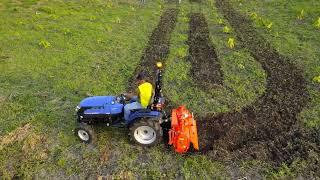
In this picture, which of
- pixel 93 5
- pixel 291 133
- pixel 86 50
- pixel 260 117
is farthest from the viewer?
pixel 93 5

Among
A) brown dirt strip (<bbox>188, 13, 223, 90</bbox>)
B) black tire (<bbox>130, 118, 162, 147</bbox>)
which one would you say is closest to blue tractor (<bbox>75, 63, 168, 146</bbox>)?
black tire (<bbox>130, 118, 162, 147</bbox>)

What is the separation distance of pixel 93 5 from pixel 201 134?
17.0 metres

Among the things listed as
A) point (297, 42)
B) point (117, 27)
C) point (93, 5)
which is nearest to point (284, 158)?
point (297, 42)

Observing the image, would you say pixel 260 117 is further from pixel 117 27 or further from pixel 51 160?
pixel 117 27

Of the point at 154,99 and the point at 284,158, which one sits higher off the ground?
the point at 154,99

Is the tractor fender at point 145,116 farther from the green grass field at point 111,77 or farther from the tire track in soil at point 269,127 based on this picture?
the tire track in soil at point 269,127

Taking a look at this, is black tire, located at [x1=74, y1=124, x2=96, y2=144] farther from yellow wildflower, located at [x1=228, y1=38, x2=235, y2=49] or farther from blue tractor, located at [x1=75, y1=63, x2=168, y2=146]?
yellow wildflower, located at [x1=228, y1=38, x2=235, y2=49]

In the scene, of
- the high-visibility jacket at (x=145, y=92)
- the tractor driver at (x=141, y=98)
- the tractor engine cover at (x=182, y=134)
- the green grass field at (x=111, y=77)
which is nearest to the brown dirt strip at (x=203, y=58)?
the green grass field at (x=111, y=77)

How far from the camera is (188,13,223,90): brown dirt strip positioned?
40.2 ft

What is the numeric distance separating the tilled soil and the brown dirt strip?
3.48 ft

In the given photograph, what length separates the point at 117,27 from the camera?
741 inches

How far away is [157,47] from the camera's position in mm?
15758

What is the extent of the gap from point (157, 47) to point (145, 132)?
25.6 ft

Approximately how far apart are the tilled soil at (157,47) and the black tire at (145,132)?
11.2 feet
